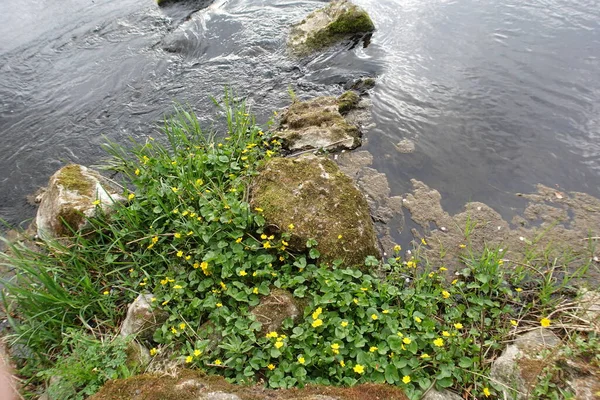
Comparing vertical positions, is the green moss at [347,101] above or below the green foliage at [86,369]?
above

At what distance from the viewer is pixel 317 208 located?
367 cm

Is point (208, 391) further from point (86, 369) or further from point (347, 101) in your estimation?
point (347, 101)

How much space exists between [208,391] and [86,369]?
1.24m

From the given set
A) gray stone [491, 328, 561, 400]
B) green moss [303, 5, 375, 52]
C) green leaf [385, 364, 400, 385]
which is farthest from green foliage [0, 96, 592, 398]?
green moss [303, 5, 375, 52]

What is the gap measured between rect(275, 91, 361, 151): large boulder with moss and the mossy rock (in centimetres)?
319

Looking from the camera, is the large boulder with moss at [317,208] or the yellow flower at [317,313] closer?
the yellow flower at [317,313]

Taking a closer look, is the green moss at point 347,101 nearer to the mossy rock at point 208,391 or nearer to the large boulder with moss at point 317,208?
the large boulder with moss at point 317,208

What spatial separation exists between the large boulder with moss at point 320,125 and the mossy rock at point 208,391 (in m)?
3.19

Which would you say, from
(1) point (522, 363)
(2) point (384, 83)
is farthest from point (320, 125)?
(1) point (522, 363)

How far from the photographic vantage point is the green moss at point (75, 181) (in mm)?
4172

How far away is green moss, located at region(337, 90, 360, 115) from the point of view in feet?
19.0

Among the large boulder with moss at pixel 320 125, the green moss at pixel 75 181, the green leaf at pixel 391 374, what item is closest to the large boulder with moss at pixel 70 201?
the green moss at pixel 75 181


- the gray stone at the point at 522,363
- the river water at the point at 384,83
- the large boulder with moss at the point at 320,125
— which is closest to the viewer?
the gray stone at the point at 522,363

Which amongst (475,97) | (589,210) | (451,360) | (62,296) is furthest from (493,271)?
(62,296)
